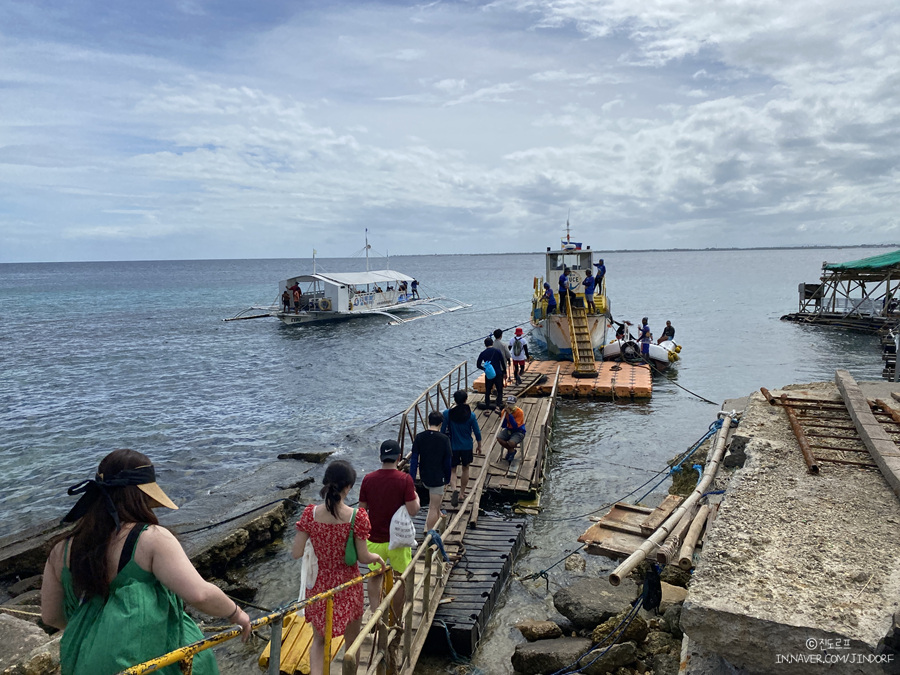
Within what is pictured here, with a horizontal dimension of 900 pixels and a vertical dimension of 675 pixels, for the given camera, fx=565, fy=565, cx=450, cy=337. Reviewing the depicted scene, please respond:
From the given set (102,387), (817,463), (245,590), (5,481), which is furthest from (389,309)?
(817,463)

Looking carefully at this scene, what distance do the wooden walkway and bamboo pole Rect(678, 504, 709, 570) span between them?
1158 centimetres

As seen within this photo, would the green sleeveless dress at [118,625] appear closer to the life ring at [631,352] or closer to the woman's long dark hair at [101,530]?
the woman's long dark hair at [101,530]

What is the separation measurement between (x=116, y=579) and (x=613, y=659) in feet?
16.8

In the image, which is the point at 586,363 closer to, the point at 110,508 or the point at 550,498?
the point at 550,498

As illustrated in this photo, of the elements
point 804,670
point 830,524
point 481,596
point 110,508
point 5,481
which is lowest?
point 5,481

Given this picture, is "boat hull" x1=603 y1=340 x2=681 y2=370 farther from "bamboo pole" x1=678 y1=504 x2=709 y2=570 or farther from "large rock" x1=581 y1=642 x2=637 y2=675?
"large rock" x1=581 y1=642 x2=637 y2=675

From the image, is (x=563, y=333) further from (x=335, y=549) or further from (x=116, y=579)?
(x=116, y=579)

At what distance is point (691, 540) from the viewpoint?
212 inches

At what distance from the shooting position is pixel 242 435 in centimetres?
1750

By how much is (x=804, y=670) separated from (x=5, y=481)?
1704cm

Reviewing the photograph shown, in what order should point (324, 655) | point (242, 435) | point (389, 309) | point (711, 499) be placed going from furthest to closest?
point (389, 309) < point (242, 435) < point (711, 499) < point (324, 655)

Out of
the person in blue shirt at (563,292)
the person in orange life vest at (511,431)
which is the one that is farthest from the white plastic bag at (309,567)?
the person in blue shirt at (563,292)

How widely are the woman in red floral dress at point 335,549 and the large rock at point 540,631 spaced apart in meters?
3.08

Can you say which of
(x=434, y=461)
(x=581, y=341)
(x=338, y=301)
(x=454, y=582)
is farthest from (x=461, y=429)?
(x=338, y=301)
